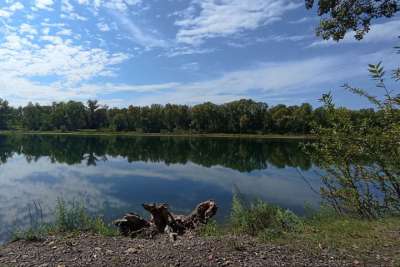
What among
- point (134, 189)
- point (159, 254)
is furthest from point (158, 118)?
point (159, 254)

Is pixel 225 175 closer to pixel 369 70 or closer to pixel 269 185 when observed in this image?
pixel 269 185

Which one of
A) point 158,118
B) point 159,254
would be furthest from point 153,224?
point 158,118

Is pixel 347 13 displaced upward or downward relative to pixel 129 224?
upward

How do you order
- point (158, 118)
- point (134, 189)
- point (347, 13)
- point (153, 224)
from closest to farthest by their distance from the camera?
point (347, 13), point (153, 224), point (134, 189), point (158, 118)

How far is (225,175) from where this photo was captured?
27.5m

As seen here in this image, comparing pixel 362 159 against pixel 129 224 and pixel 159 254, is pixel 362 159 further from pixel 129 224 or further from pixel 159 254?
pixel 129 224

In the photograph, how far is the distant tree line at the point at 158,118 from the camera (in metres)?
106

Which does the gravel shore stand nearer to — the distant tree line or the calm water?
the calm water

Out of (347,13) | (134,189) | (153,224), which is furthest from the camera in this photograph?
→ (134,189)

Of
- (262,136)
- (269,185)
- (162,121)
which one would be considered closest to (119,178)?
(269,185)

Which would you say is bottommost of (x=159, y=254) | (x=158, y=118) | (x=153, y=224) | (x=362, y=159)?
(x=153, y=224)

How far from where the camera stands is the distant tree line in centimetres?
10594

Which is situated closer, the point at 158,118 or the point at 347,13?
the point at 347,13

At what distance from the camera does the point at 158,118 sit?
390 ft
